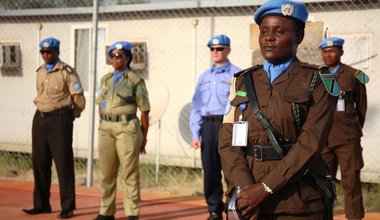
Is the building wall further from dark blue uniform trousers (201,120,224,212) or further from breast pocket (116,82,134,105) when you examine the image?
breast pocket (116,82,134,105)

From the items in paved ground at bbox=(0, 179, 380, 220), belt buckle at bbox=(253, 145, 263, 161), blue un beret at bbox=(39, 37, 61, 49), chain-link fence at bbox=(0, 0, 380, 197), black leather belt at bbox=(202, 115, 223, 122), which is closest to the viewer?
belt buckle at bbox=(253, 145, 263, 161)

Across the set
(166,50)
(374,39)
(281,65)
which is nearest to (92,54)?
(166,50)

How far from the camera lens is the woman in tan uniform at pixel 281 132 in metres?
3.06

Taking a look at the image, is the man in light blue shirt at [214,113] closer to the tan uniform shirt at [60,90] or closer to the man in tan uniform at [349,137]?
the man in tan uniform at [349,137]

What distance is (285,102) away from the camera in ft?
10.2

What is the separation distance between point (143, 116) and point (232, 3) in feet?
10.3

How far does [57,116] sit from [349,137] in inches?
123

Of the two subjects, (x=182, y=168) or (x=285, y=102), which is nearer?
(x=285, y=102)

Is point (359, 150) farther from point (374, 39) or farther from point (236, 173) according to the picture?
point (236, 173)

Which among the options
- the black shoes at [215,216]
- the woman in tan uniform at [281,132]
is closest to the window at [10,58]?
the black shoes at [215,216]

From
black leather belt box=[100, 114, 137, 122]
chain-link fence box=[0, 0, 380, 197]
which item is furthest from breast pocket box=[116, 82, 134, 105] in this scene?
chain-link fence box=[0, 0, 380, 197]

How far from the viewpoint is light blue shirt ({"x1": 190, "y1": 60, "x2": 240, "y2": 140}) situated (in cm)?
682

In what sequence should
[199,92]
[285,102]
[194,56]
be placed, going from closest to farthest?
[285,102]
[199,92]
[194,56]

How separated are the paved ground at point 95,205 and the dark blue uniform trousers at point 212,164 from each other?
404mm
